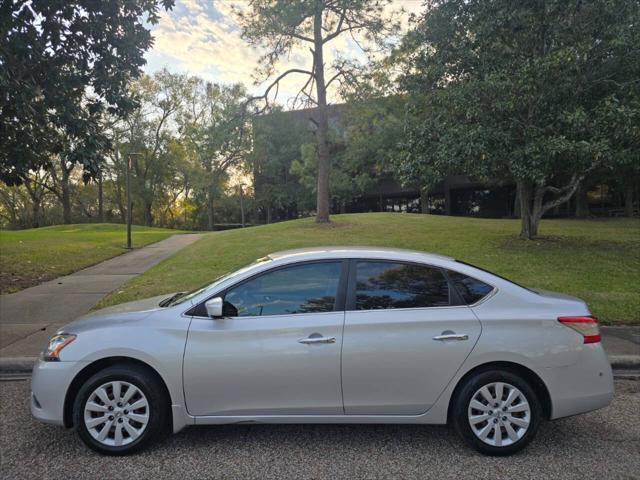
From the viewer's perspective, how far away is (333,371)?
339 centimetres

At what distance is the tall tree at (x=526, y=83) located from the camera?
33.7 feet

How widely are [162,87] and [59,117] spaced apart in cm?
4744

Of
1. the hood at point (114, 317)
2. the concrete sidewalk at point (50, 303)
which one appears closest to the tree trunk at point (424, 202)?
the concrete sidewalk at point (50, 303)

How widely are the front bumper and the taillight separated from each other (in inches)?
148

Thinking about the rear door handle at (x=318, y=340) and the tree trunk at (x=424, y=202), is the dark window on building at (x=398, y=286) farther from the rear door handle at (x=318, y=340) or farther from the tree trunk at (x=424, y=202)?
the tree trunk at (x=424, y=202)

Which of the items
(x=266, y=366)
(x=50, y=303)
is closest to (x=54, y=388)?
(x=266, y=366)

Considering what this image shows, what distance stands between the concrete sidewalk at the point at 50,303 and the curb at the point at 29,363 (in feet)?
0.62

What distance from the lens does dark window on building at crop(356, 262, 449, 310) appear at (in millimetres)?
3580

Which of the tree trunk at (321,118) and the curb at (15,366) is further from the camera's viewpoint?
the tree trunk at (321,118)

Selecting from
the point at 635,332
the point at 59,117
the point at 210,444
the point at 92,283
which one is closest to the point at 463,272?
the point at 210,444

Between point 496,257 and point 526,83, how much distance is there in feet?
14.3

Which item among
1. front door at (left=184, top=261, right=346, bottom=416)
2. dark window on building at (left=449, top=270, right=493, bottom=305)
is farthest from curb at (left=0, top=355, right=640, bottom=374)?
front door at (left=184, top=261, right=346, bottom=416)

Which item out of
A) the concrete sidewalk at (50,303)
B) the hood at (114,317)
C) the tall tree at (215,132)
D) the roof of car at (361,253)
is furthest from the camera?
the tall tree at (215,132)

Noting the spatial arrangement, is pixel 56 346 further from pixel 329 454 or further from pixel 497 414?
pixel 497 414
